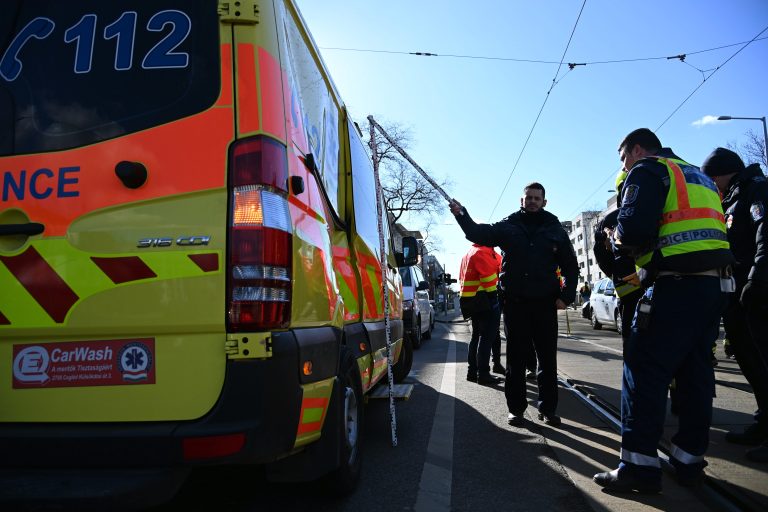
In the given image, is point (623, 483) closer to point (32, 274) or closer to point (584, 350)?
point (32, 274)

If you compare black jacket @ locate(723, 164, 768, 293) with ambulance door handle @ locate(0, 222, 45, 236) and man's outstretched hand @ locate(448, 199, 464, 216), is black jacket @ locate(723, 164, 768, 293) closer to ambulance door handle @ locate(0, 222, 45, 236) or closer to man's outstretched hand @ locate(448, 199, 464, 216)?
man's outstretched hand @ locate(448, 199, 464, 216)

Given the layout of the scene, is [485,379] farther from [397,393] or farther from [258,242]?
[258,242]

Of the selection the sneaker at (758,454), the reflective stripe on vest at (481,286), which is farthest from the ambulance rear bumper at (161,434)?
the reflective stripe on vest at (481,286)

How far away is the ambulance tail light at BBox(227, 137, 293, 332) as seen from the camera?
6.20ft

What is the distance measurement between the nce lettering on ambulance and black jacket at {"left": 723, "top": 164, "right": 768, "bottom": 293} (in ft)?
12.4

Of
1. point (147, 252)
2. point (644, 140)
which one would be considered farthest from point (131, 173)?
point (644, 140)

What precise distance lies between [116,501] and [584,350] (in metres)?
9.11

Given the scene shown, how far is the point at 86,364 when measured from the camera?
1902 mm

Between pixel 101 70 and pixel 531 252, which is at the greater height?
pixel 101 70

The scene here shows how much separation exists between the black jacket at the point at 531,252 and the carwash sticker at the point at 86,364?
2.91 m

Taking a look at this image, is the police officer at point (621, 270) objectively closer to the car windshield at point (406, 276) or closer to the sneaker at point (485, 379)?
the sneaker at point (485, 379)

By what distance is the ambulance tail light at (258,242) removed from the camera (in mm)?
1890

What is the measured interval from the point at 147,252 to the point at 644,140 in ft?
9.37

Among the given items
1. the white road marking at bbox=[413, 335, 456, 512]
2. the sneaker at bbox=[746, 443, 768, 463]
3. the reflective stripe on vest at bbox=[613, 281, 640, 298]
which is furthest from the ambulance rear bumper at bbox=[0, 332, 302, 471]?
the sneaker at bbox=[746, 443, 768, 463]
